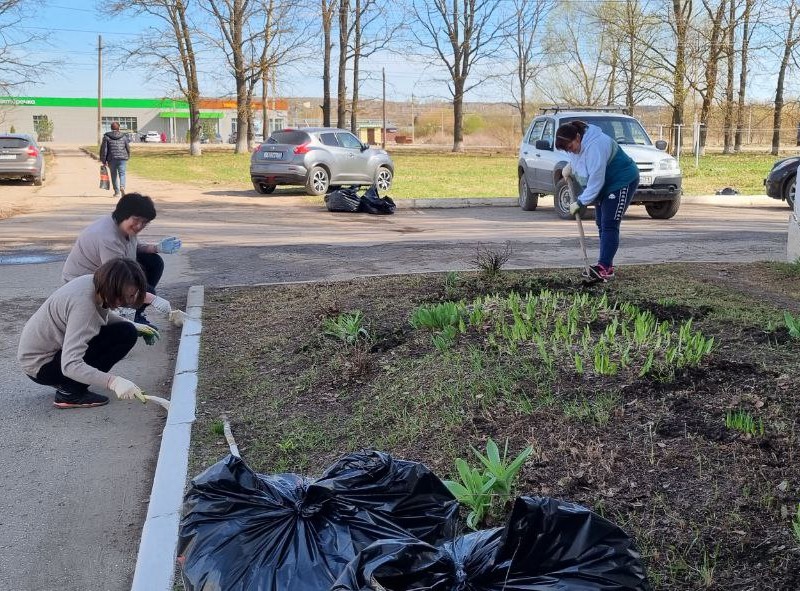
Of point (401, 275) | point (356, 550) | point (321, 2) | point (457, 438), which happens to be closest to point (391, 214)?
point (401, 275)

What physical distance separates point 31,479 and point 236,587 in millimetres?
2362

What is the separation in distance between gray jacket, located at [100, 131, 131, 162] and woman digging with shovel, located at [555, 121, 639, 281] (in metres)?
14.8

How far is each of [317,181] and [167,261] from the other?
9.79 m

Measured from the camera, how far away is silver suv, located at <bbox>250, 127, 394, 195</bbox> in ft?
65.8

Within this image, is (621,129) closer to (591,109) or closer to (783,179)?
(591,109)

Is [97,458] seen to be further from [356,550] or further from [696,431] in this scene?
[696,431]

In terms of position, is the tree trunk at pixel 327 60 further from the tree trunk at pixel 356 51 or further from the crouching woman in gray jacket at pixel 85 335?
the crouching woman in gray jacket at pixel 85 335

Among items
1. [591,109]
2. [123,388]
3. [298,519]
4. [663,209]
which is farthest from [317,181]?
[298,519]

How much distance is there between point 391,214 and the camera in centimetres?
1695

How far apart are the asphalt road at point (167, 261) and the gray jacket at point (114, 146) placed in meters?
1.11

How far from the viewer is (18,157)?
80.0 feet

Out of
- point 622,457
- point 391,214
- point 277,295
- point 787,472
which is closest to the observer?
point 787,472

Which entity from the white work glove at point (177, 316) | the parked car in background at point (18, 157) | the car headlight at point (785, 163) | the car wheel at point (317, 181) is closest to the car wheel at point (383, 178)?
the car wheel at point (317, 181)

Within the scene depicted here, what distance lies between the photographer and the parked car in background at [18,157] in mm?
24141
